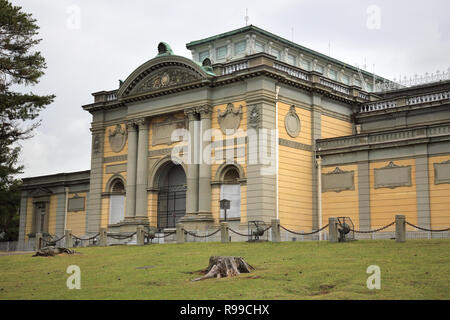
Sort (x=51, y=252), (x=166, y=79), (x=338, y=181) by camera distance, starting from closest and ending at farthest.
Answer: (x=51, y=252) → (x=338, y=181) → (x=166, y=79)

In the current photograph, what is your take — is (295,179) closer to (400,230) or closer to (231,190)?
(231,190)

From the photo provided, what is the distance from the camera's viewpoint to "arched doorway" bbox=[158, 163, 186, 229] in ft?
157

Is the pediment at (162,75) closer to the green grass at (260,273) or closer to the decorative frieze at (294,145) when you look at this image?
the decorative frieze at (294,145)

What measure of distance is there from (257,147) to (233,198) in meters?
4.01

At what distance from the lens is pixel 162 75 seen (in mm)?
47719

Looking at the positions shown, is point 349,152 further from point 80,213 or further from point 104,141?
point 80,213

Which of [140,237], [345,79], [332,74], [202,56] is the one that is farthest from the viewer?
[345,79]

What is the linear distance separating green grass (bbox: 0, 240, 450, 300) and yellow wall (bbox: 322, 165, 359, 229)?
11387 mm

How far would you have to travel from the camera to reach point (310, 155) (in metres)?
45.6

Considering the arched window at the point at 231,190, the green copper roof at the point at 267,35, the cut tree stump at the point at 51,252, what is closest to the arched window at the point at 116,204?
the arched window at the point at 231,190

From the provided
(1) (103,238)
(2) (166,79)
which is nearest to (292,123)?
(2) (166,79)

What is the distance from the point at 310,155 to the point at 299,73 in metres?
5.84

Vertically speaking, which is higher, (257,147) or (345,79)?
(345,79)
